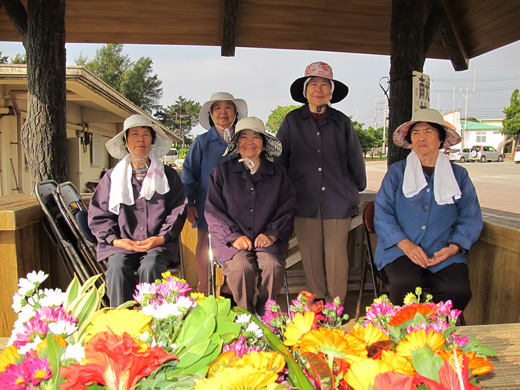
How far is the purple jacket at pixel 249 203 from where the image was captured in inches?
118

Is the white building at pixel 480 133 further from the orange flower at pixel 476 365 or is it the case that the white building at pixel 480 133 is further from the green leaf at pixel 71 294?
the green leaf at pixel 71 294

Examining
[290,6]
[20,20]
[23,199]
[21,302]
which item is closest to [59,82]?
[20,20]

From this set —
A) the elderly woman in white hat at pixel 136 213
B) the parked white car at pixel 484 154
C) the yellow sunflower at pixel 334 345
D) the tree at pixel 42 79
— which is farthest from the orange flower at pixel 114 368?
the parked white car at pixel 484 154

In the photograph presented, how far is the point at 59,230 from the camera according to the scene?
9.45 ft

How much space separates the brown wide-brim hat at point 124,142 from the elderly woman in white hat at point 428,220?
66.7 inches

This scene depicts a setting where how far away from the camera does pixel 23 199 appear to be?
332cm

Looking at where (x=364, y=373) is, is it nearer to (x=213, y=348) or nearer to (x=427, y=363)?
(x=427, y=363)

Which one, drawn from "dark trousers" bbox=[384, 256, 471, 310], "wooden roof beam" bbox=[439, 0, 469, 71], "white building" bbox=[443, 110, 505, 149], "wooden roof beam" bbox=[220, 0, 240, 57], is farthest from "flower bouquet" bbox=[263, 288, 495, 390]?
"white building" bbox=[443, 110, 505, 149]

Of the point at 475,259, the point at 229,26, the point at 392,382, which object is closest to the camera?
the point at 392,382

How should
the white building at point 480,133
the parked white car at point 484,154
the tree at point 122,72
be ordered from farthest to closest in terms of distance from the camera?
the white building at point 480,133
the tree at point 122,72
the parked white car at point 484,154

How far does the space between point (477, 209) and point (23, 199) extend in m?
3.39

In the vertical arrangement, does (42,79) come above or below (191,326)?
above

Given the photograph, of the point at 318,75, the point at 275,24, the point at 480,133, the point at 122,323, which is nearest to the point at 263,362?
the point at 122,323

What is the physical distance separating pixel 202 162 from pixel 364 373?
2.92 meters
